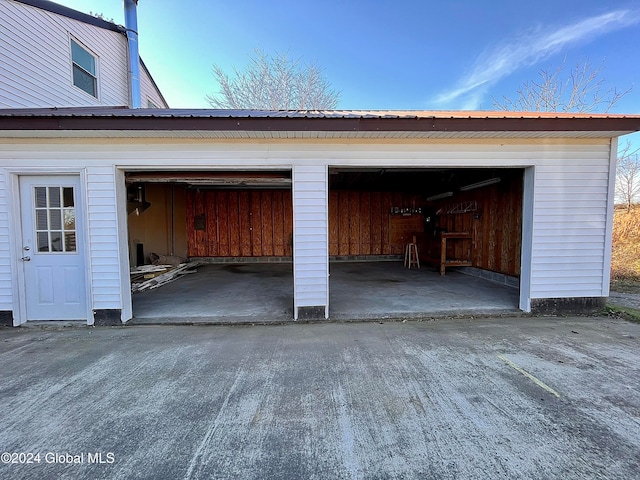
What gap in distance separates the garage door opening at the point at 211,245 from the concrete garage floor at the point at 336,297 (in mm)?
26

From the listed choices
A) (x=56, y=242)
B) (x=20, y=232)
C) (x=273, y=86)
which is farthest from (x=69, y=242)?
(x=273, y=86)

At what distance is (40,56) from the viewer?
6.12 metres

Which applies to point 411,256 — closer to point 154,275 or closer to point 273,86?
point 154,275

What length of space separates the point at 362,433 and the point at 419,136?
3.58m

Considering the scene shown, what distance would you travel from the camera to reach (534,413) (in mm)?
2076

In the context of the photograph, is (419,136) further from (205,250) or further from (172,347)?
(205,250)

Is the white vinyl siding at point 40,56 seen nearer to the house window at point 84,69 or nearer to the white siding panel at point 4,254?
the house window at point 84,69

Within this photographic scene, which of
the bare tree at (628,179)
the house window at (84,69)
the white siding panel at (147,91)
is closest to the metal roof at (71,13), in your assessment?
the house window at (84,69)

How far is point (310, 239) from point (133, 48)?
9.50 m

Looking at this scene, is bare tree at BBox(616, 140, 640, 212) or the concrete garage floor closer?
the concrete garage floor

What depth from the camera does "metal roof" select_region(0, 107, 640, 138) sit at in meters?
3.51

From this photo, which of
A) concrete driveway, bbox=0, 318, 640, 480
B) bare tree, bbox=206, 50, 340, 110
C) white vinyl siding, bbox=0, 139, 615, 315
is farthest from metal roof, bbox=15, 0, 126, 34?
bare tree, bbox=206, 50, 340, 110

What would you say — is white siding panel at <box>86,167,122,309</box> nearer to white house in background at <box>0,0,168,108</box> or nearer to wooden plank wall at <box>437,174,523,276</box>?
white house in background at <box>0,0,168,108</box>

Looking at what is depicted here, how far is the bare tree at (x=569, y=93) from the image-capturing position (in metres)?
11.5
